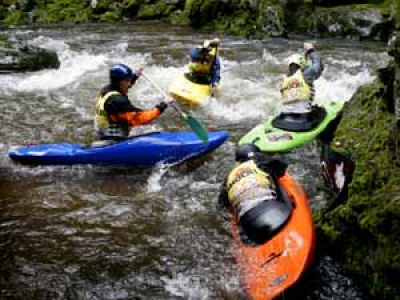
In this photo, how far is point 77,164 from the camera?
6.25 metres

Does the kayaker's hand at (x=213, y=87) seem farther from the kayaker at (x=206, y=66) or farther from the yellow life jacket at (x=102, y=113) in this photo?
the yellow life jacket at (x=102, y=113)

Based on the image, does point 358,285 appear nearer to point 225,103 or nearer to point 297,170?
point 297,170

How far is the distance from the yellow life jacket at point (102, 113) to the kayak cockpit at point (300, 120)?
79.2 inches

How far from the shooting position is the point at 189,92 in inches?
324

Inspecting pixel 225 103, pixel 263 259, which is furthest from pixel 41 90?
pixel 263 259

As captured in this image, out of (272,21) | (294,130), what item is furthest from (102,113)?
(272,21)

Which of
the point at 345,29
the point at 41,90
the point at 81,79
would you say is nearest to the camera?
the point at 41,90

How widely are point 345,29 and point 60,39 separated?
7001 mm

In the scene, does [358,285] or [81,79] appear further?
[81,79]

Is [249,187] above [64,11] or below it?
above

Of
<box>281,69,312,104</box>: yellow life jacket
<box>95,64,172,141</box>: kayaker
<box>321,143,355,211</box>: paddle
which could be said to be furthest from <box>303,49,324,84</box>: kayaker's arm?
<box>95,64,172,141</box>: kayaker

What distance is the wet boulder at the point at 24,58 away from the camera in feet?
→ 34.8

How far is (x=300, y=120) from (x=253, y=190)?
2.52 meters

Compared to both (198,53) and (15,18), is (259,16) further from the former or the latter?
(15,18)
